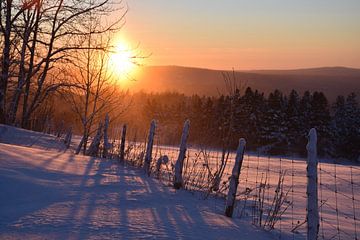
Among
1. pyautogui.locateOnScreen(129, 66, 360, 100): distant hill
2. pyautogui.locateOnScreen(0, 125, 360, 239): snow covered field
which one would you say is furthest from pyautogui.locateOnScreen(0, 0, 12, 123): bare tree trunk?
pyautogui.locateOnScreen(129, 66, 360, 100): distant hill

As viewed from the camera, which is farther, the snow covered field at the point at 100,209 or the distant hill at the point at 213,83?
the distant hill at the point at 213,83

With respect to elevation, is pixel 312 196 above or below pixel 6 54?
below

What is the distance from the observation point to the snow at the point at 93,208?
12.3 feet

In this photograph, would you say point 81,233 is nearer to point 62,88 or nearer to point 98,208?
point 98,208

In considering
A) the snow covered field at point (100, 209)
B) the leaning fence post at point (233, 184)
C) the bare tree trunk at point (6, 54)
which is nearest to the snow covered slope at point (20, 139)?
the bare tree trunk at point (6, 54)

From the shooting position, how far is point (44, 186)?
16.8 ft

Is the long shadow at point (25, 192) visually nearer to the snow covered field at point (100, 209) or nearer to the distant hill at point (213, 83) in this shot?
the snow covered field at point (100, 209)

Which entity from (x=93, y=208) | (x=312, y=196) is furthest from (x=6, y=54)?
(x=312, y=196)

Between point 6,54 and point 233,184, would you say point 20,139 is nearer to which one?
point 6,54

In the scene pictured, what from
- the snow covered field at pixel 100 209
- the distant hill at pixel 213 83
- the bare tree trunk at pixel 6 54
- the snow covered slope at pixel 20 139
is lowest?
the snow covered field at pixel 100 209

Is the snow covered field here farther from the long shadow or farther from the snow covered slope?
the snow covered slope

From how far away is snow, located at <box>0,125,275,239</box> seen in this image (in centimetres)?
374

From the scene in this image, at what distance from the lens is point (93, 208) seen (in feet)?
14.9

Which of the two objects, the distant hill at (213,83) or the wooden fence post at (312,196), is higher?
the distant hill at (213,83)
